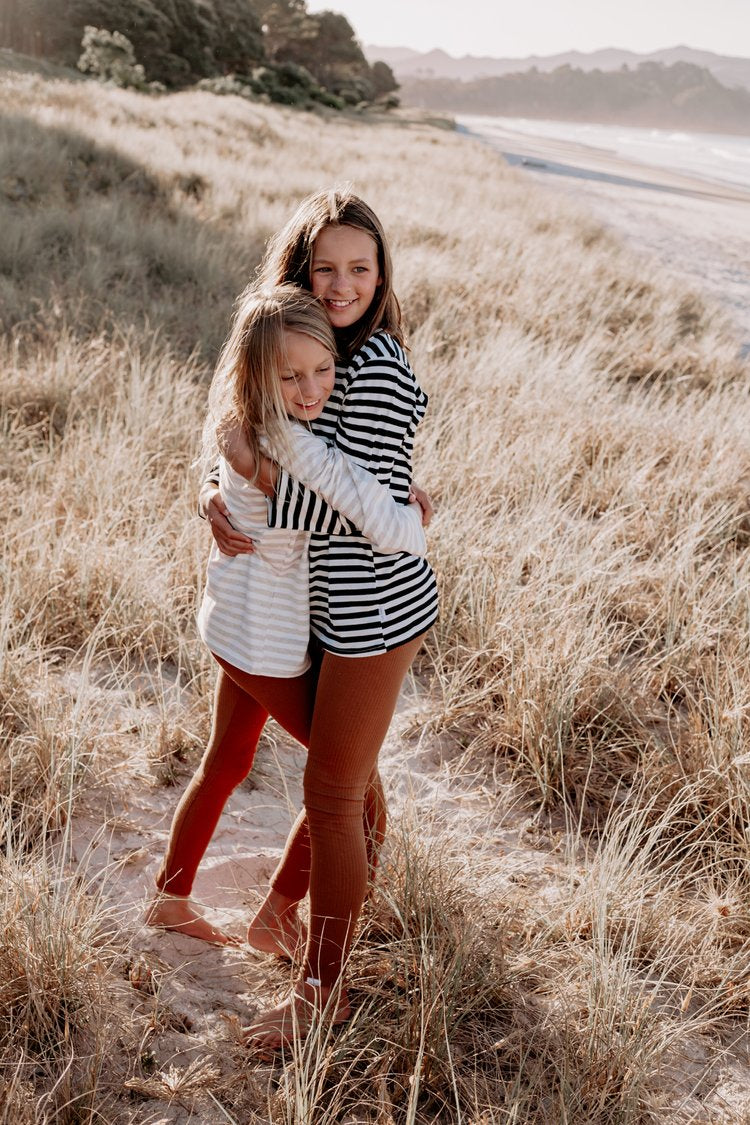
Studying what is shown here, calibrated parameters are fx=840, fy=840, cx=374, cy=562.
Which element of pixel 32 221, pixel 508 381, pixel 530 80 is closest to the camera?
pixel 508 381

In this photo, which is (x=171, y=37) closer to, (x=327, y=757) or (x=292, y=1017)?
(x=327, y=757)

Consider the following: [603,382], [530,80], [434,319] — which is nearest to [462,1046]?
[603,382]

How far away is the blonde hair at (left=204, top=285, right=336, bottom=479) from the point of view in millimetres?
1512

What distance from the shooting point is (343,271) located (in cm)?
164

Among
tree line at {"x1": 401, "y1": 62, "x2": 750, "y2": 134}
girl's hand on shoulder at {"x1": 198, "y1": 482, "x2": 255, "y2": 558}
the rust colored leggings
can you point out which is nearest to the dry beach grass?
the rust colored leggings

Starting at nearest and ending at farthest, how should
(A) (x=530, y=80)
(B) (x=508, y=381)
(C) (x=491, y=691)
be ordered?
1. (C) (x=491, y=691)
2. (B) (x=508, y=381)
3. (A) (x=530, y=80)

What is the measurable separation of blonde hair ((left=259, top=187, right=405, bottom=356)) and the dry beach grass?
3.85 ft

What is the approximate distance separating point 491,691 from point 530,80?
207212 millimetres

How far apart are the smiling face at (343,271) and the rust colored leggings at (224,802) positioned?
2.56 feet

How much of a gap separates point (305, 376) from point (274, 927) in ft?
4.32

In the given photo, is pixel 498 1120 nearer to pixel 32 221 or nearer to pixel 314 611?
pixel 314 611

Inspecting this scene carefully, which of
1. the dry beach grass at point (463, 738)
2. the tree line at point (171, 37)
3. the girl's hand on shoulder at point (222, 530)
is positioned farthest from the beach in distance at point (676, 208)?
the tree line at point (171, 37)

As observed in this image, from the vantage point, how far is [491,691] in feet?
9.73

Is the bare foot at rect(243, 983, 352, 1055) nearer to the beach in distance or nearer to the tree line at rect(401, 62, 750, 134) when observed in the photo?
the beach in distance
